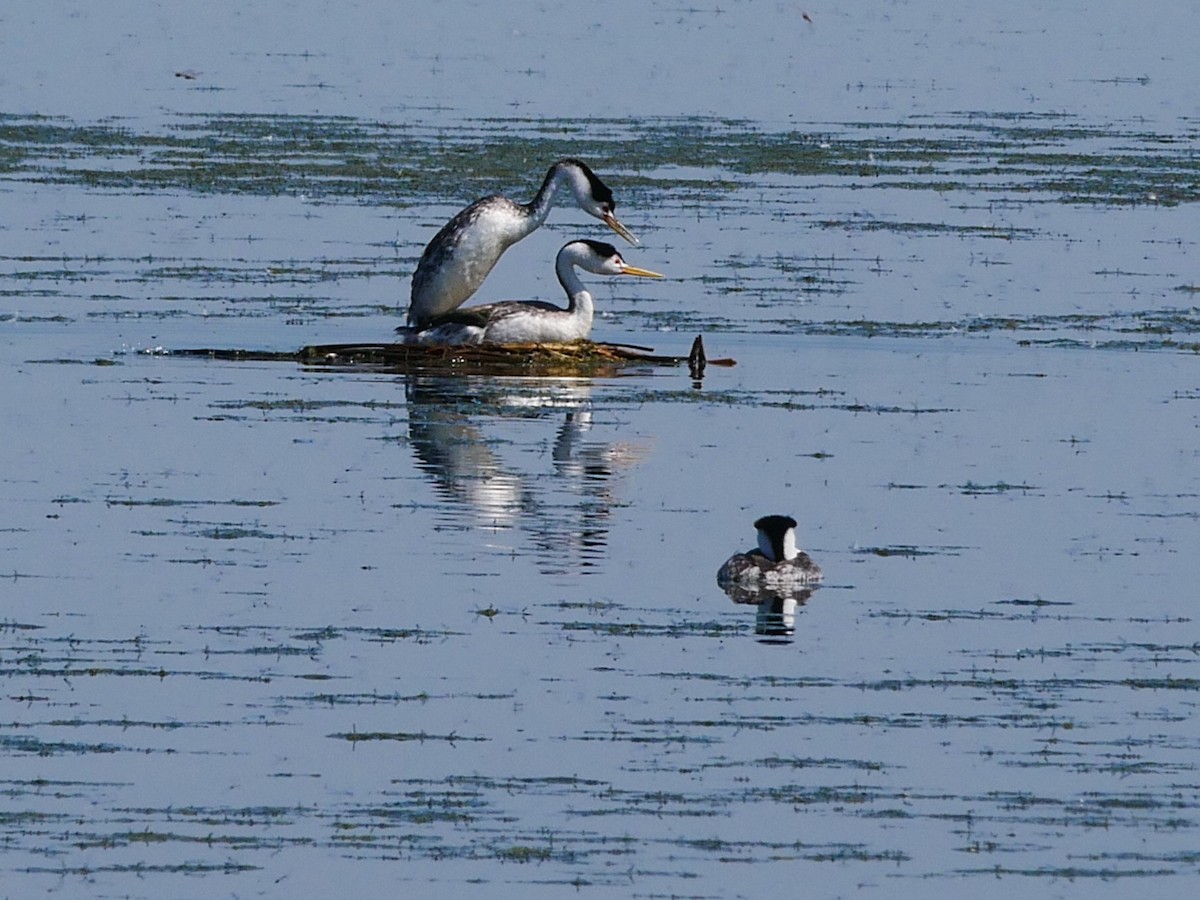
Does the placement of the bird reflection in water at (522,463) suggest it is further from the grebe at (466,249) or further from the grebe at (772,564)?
the grebe at (466,249)

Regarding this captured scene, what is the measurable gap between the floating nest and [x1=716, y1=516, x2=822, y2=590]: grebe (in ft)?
21.6

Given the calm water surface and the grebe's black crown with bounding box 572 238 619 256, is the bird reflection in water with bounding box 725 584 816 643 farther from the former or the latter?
the grebe's black crown with bounding box 572 238 619 256

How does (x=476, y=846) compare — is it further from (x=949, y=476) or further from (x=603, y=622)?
(x=949, y=476)

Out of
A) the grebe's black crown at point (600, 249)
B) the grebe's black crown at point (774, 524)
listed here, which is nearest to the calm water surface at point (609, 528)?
the grebe's black crown at point (774, 524)

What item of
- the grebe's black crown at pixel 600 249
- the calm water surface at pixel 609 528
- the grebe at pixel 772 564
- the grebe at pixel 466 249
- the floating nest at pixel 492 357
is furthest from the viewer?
the grebe's black crown at pixel 600 249

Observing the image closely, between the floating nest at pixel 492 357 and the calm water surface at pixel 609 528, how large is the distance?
188 millimetres

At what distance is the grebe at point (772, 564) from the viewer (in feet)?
45.6

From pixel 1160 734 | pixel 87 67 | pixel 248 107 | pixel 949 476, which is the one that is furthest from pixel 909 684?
pixel 87 67

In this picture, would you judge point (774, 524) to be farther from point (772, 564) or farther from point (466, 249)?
point (466, 249)

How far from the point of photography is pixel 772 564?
45.9ft

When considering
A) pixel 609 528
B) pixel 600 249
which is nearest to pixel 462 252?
pixel 600 249

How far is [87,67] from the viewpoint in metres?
43.9

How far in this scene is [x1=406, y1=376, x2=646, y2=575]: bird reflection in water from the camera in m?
15.4

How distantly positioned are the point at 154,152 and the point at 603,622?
20.2 m
